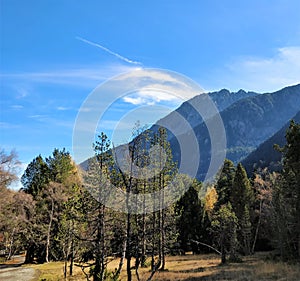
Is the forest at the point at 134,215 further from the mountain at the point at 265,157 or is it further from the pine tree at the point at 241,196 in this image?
the mountain at the point at 265,157

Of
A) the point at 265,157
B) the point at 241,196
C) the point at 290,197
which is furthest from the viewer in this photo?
the point at 265,157

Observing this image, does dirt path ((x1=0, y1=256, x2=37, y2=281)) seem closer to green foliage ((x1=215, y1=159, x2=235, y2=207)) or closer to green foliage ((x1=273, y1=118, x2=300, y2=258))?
green foliage ((x1=273, y1=118, x2=300, y2=258))

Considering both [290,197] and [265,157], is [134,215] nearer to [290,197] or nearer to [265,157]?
[290,197]

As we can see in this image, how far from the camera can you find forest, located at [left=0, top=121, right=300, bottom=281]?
17172 mm

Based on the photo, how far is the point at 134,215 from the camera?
18328 mm

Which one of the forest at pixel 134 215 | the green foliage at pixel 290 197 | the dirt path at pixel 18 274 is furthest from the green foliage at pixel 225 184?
the dirt path at pixel 18 274

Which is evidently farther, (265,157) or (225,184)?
(265,157)

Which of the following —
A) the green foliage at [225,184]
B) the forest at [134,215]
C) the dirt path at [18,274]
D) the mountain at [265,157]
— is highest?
the mountain at [265,157]

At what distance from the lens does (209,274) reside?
2608 centimetres

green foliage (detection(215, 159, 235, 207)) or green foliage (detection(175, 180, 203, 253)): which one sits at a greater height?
green foliage (detection(215, 159, 235, 207))

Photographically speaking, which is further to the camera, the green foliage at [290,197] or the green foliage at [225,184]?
the green foliage at [225,184]

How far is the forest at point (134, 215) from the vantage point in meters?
17.2

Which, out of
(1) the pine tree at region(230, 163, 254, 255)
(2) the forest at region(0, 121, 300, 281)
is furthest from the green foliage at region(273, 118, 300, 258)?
(1) the pine tree at region(230, 163, 254, 255)

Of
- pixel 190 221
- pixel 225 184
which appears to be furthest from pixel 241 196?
pixel 190 221
